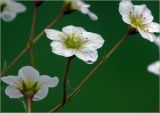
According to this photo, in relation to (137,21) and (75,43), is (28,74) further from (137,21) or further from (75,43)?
(137,21)

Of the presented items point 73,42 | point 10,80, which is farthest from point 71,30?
point 10,80

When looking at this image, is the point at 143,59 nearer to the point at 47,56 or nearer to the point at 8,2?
the point at 47,56

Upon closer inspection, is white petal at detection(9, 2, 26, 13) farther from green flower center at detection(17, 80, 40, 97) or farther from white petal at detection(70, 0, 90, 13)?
green flower center at detection(17, 80, 40, 97)

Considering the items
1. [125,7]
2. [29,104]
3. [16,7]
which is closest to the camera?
[29,104]

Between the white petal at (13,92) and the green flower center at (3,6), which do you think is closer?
the white petal at (13,92)

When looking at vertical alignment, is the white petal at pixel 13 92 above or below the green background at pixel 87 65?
above

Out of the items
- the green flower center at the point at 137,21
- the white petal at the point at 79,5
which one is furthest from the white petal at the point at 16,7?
the green flower center at the point at 137,21

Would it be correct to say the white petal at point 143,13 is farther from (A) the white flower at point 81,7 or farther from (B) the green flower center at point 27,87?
(B) the green flower center at point 27,87

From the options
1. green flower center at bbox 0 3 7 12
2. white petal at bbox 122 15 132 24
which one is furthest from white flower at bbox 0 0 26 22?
white petal at bbox 122 15 132 24
